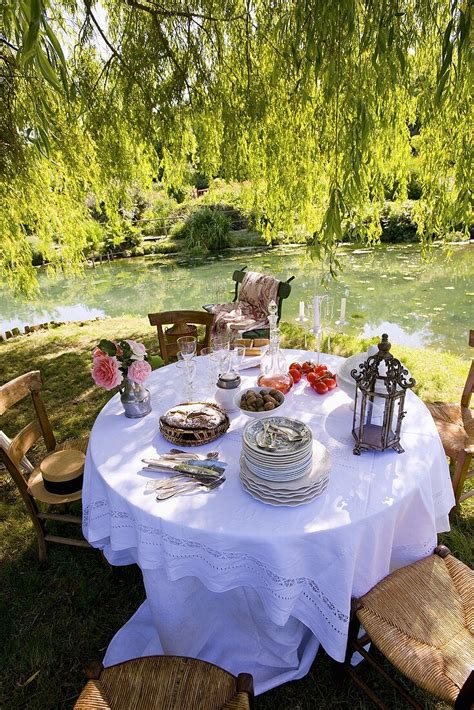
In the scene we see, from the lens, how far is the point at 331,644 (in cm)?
139

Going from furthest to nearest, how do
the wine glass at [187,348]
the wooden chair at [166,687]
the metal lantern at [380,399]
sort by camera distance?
1. the wine glass at [187,348]
2. the metal lantern at [380,399]
3. the wooden chair at [166,687]

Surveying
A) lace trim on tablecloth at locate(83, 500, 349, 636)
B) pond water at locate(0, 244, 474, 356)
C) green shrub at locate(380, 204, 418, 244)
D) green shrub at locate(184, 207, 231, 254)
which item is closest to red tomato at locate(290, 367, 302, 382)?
lace trim on tablecloth at locate(83, 500, 349, 636)

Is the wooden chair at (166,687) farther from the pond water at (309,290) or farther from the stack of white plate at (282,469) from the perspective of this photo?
the pond water at (309,290)

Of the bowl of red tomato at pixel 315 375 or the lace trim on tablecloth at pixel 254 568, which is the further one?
the bowl of red tomato at pixel 315 375

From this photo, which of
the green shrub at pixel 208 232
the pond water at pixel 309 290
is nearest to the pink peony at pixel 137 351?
the pond water at pixel 309 290

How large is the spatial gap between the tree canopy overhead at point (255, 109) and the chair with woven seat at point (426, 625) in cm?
167

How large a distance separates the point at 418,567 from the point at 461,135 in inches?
115

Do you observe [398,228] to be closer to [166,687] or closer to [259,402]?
[259,402]

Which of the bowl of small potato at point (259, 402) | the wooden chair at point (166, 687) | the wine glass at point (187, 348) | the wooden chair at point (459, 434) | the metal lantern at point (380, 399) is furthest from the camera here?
the wooden chair at point (459, 434)

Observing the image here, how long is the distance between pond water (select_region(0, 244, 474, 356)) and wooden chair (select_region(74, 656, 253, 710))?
5.39 metres

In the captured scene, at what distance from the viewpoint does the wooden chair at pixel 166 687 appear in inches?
50.0

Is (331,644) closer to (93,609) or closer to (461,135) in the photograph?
(93,609)

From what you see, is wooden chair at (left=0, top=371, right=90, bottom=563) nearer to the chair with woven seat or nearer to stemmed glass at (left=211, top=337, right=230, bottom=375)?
stemmed glass at (left=211, top=337, right=230, bottom=375)

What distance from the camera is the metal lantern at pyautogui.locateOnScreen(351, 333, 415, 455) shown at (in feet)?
5.11
